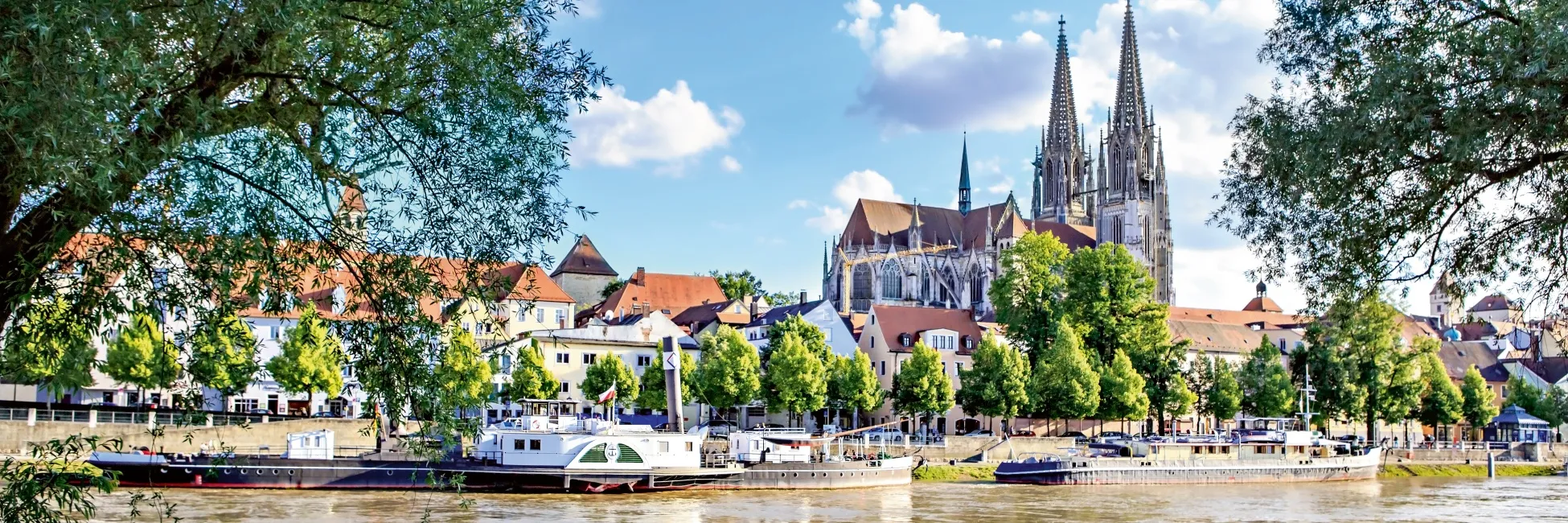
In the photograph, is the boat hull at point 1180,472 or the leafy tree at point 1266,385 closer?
the boat hull at point 1180,472

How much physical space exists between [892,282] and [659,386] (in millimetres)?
59073

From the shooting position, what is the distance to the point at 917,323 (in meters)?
78.2

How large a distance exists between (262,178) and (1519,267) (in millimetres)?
12821

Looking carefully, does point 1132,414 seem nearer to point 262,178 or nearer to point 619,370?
point 619,370

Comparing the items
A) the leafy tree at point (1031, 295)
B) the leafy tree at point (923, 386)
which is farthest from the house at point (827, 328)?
the leafy tree at point (923, 386)

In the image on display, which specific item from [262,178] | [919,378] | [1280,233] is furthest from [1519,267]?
[919,378]

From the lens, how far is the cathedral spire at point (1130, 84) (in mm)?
142375

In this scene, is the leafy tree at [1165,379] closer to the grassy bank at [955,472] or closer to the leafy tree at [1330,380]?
the leafy tree at [1330,380]

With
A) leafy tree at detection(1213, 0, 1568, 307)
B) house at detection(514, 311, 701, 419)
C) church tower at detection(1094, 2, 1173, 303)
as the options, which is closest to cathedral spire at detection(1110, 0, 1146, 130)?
church tower at detection(1094, 2, 1173, 303)

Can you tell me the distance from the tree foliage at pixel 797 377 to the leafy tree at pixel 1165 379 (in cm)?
1458

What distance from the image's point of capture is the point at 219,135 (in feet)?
39.1

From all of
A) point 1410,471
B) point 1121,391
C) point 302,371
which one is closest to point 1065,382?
point 1121,391

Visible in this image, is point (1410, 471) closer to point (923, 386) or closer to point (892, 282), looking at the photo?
point (923, 386)

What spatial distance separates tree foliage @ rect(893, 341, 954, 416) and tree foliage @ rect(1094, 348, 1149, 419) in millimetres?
6513
